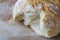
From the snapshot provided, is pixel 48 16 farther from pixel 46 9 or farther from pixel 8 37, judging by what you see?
pixel 8 37

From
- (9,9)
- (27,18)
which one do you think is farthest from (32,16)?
(9,9)

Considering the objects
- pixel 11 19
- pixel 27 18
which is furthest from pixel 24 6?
pixel 11 19

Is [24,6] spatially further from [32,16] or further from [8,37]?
[8,37]

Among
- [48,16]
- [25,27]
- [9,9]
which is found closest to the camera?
[48,16]

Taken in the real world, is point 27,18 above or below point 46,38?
above

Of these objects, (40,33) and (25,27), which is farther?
(25,27)

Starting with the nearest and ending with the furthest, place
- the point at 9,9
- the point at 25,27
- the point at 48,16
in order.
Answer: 1. the point at 48,16
2. the point at 25,27
3. the point at 9,9
